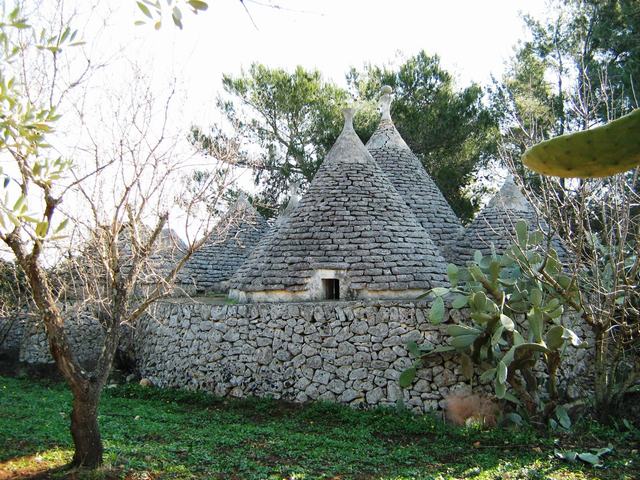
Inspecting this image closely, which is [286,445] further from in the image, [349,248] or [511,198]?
[511,198]

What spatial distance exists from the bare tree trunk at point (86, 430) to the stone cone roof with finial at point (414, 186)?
20.2 feet

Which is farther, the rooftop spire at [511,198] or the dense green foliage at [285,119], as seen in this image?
the dense green foliage at [285,119]

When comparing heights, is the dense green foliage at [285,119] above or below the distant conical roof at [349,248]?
above

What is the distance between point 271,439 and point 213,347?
266 cm

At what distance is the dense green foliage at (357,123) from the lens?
16953 millimetres

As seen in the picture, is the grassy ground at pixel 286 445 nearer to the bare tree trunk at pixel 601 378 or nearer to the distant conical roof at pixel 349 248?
the bare tree trunk at pixel 601 378

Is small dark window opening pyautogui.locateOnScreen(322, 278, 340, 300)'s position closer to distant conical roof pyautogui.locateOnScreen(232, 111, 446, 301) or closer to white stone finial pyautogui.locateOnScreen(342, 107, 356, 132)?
distant conical roof pyautogui.locateOnScreen(232, 111, 446, 301)

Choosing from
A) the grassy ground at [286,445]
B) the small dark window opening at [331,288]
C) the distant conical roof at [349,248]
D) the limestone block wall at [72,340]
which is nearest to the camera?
the grassy ground at [286,445]

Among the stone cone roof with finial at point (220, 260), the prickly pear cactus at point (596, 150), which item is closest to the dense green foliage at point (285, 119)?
the stone cone roof with finial at point (220, 260)

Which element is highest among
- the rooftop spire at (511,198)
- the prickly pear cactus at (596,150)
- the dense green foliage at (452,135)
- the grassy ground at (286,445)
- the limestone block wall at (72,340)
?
the dense green foliage at (452,135)

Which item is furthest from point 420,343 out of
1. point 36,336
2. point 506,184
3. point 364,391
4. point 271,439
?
point 36,336

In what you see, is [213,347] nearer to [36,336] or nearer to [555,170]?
[36,336]

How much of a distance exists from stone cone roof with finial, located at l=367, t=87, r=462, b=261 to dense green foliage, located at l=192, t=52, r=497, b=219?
5716mm

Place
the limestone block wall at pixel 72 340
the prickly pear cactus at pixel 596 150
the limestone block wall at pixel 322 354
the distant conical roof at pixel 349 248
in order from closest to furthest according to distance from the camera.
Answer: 1. the prickly pear cactus at pixel 596 150
2. the limestone block wall at pixel 322 354
3. the distant conical roof at pixel 349 248
4. the limestone block wall at pixel 72 340
